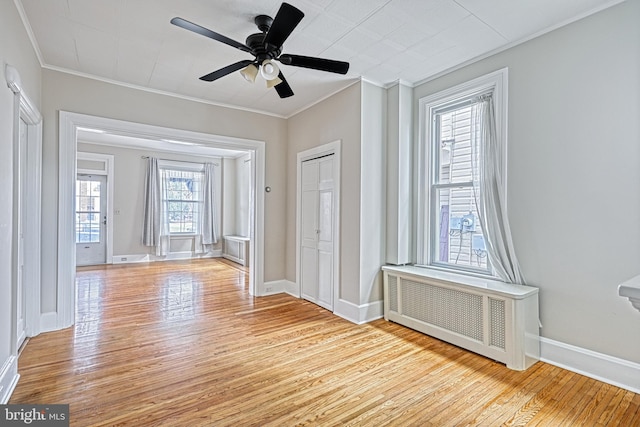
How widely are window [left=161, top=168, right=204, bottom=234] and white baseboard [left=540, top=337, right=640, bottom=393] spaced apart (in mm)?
7689

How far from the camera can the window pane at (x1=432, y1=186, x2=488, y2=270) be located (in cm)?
332

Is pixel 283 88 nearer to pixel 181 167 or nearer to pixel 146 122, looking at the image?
pixel 146 122

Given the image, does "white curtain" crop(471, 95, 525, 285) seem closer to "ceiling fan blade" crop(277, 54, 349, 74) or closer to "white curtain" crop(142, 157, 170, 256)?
"ceiling fan blade" crop(277, 54, 349, 74)

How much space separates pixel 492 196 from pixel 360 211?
1.32 meters

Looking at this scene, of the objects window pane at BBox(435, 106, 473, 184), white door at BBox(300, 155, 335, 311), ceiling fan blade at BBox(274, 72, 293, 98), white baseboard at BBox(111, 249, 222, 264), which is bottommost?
white baseboard at BBox(111, 249, 222, 264)

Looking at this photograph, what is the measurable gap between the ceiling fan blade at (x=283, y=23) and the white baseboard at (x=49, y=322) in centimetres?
344

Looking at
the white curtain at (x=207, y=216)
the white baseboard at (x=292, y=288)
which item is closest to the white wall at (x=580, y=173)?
the white baseboard at (x=292, y=288)

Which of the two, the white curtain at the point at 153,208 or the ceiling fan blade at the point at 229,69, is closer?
the ceiling fan blade at the point at 229,69

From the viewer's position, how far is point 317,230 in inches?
174

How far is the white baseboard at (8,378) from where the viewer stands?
207 centimetres

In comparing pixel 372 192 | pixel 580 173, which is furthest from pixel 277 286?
pixel 580 173

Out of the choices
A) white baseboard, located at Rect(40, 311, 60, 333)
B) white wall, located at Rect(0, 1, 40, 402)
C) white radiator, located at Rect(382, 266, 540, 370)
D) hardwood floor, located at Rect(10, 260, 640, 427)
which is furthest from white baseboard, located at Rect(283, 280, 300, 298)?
white wall, located at Rect(0, 1, 40, 402)

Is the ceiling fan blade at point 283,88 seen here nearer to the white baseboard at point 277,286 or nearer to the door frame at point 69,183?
the door frame at point 69,183

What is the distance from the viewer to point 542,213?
2756mm
